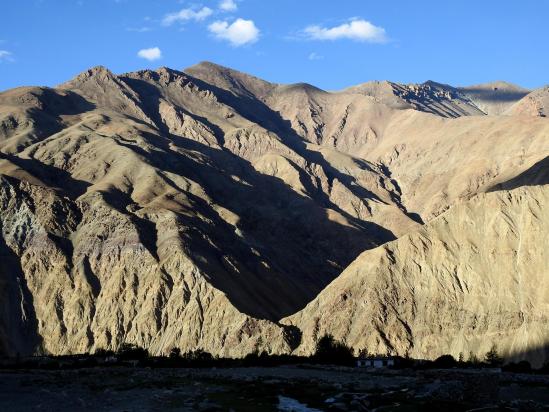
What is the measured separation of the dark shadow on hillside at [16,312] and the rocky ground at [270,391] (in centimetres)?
6467

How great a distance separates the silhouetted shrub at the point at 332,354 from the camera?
10675cm

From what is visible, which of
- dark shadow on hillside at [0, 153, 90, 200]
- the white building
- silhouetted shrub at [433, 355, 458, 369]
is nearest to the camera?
silhouetted shrub at [433, 355, 458, 369]

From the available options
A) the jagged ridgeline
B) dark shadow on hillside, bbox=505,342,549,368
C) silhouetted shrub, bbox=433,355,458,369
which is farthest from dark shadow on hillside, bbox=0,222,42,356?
dark shadow on hillside, bbox=505,342,549,368

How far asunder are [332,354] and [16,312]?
6934cm

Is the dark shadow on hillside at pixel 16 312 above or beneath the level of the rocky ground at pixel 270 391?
above

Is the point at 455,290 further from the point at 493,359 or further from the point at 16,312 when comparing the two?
the point at 16,312

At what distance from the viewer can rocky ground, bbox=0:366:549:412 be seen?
46750 mm

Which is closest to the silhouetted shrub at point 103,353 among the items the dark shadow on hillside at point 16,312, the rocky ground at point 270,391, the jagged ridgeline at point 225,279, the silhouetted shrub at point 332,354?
the jagged ridgeline at point 225,279

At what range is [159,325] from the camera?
495 feet

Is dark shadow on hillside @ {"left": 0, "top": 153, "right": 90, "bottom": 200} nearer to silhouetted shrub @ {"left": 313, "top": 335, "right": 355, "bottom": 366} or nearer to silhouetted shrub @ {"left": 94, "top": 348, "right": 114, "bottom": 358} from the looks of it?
silhouetted shrub @ {"left": 94, "top": 348, "right": 114, "bottom": 358}

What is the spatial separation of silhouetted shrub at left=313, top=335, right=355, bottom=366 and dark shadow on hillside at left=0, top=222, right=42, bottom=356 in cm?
5439

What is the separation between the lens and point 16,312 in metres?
154

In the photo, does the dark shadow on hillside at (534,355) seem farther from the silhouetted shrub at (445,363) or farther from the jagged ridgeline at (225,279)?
the silhouetted shrub at (445,363)

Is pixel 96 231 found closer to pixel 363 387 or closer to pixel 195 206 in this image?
pixel 195 206
